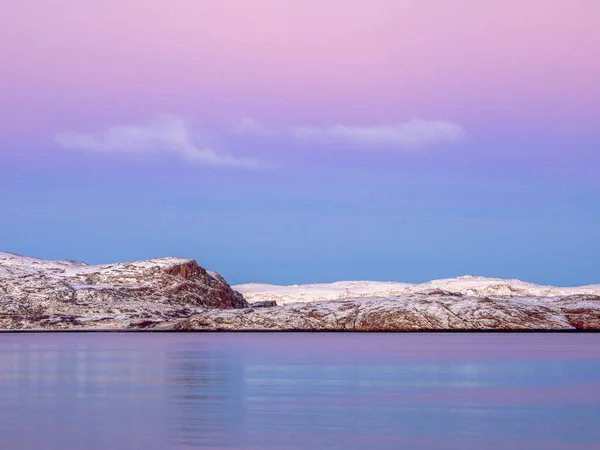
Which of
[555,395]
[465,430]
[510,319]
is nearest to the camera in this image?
[465,430]

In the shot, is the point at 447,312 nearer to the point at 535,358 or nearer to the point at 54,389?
the point at 535,358

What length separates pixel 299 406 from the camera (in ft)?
137

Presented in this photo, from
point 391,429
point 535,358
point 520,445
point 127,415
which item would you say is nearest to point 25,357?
point 535,358

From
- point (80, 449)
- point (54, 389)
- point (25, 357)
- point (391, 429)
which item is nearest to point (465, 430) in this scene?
point (391, 429)

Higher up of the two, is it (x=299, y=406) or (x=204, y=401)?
(x=204, y=401)

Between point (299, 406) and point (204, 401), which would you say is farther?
point (204, 401)

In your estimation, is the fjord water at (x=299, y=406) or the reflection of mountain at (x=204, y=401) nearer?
the fjord water at (x=299, y=406)

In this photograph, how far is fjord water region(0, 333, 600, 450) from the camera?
104ft

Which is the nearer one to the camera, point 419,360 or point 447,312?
point 419,360

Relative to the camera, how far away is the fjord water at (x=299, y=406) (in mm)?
31828

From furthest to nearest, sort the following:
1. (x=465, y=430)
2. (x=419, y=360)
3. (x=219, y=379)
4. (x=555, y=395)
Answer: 1. (x=419, y=360)
2. (x=219, y=379)
3. (x=555, y=395)
4. (x=465, y=430)

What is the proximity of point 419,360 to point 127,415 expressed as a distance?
150 ft

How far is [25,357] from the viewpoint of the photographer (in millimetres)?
85750

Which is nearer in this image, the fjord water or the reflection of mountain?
the fjord water
